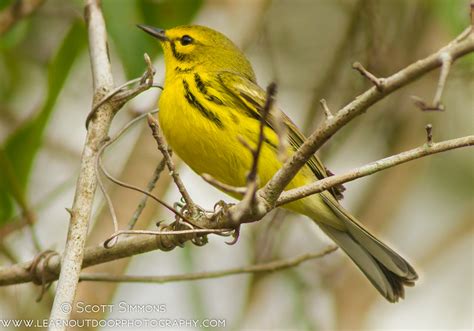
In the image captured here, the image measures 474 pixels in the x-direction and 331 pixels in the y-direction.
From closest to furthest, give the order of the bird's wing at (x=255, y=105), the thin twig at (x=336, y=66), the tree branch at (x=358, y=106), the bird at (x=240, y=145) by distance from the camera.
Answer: the tree branch at (x=358, y=106), the bird at (x=240, y=145), the bird's wing at (x=255, y=105), the thin twig at (x=336, y=66)

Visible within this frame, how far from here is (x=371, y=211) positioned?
17.9 ft

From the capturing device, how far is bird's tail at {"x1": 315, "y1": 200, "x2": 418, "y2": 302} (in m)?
3.40

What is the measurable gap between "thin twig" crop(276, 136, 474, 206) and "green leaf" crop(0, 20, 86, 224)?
1.62m

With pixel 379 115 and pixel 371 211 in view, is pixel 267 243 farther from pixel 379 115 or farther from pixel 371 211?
pixel 379 115

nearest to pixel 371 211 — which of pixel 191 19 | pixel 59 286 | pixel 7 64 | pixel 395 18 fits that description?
pixel 395 18

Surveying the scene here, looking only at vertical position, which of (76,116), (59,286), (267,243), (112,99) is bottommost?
(59,286)

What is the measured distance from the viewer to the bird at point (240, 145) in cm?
336

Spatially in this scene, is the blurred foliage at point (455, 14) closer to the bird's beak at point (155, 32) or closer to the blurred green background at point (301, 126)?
the blurred green background at point (301, 126)

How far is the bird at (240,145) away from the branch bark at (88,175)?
0.47 m

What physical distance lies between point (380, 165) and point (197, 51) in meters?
1.85

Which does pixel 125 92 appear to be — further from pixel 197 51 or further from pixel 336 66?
pixel 336 66

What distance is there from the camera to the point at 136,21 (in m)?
3.91

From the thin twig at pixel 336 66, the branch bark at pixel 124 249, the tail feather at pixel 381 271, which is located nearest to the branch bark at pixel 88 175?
the branch bark at pixel 124 249

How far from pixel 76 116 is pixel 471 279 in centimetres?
329
